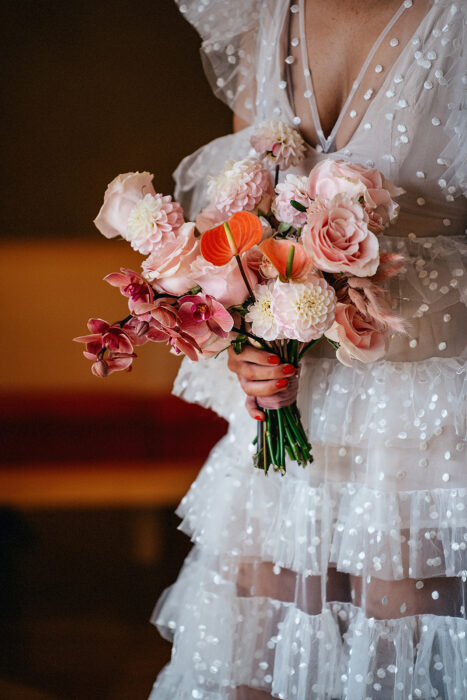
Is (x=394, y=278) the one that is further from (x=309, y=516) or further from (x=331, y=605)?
(x=331, y=605)

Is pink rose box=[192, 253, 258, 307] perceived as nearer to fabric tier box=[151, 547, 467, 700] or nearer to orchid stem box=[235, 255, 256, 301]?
orchid stem box=[235, 255, 256, 301]

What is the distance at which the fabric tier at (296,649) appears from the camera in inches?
→ 41.8

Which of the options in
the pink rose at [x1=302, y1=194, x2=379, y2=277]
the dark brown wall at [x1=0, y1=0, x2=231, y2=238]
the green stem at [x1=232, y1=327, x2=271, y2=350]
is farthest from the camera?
the dark brown wall at [x1=0, y1=0, x2=231, y2=238]

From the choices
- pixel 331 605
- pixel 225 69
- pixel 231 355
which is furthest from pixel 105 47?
pixel 331 605

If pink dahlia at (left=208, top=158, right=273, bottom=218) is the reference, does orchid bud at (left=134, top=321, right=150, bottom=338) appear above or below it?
below

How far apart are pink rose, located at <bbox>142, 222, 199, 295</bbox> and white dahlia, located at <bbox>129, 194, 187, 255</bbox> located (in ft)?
0.05

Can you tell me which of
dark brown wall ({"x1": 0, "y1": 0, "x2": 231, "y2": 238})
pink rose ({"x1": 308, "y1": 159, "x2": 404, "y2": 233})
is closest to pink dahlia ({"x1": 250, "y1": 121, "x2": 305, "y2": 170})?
pink rose ({"x1": 308, "y1": 159, "x2": 404, "y2": 233})

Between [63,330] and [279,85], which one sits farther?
[63,330]

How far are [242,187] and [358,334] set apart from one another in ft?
0.93

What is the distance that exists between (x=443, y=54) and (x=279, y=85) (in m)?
0.28

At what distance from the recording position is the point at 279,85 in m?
1.16

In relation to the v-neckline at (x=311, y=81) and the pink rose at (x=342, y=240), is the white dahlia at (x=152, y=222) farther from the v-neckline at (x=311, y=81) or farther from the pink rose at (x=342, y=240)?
the v-neckline at (x=311, y=81)

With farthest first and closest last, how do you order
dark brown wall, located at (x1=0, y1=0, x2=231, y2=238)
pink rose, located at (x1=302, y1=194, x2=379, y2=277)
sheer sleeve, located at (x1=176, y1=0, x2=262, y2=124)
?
1. dark brown wall, located at (x1=0, y1=0, x2=231, y2=238)
2. sheer sleeve, located at (x1=176, y1=0, x2=262, y2=124)
3. pink rose, located at (x1=302, y1=194, x2=379, y2=277)

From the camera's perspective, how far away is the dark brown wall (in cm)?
185
